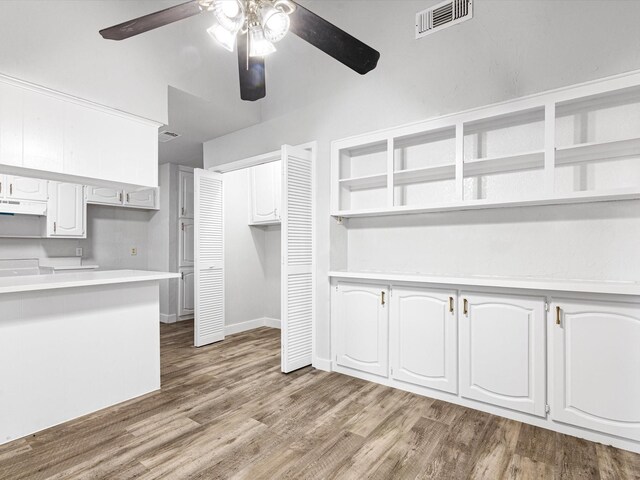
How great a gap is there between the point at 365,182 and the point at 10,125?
2751 millimetres

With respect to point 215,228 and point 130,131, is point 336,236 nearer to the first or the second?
point 215,228

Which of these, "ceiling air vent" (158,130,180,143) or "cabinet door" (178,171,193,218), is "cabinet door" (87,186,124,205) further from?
"ceiling air vent" (158,130,180,143)

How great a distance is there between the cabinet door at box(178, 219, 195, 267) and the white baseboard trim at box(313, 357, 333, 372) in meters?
3.22

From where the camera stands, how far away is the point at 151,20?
5.80ft

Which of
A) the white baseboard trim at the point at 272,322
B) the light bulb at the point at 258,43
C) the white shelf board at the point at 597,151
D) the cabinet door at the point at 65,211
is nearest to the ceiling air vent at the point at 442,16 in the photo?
the white shelf board at the point at 597,151

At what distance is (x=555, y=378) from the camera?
229 centimetres

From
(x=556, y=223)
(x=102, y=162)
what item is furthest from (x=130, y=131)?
(x=556, y=223)

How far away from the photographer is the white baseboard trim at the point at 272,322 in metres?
5.25

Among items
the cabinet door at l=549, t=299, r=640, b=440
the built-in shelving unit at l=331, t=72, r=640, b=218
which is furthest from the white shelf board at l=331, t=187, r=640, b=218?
the cabinet door at l=549, t=299, r=640, b=440

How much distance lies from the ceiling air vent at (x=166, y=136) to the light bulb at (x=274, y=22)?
2971 millimetres

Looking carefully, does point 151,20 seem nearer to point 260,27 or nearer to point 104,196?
point 260,27

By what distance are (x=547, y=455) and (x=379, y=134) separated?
101 inches

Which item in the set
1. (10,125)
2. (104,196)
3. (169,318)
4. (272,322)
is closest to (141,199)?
(104,196)

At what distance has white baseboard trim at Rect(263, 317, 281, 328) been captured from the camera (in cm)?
525
